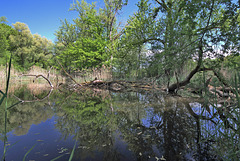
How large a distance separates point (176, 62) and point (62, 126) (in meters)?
4.30

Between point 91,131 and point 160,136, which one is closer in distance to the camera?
point 160,136

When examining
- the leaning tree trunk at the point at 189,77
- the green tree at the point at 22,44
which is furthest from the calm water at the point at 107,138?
the green tree at the point at 22,44

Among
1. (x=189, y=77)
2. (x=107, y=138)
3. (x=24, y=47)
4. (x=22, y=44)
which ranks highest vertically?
(x=22, y=44)

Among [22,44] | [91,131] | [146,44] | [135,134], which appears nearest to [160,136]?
[135,134]

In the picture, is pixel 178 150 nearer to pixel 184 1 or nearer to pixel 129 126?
pixel 129 126

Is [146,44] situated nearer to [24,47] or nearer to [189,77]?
[189,77]

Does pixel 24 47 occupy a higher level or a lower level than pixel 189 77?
higher

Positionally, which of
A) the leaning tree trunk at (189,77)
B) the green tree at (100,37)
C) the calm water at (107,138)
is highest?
the green tree at (100,37)

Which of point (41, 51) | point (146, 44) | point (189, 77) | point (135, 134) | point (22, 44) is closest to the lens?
point (135, 134)

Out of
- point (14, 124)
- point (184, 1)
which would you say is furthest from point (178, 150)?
point (184, 1)

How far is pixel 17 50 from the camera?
35812 millimetres

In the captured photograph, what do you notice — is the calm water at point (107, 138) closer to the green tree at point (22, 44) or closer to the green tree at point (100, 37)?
the green tree at point (100, 37)

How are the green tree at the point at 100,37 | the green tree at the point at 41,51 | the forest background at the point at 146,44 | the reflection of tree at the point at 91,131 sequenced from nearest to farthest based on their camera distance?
the reflection of tree at the point at 91,131
the forest background at the point at 146,44
the green tree at the point at 100,37
the green tree at the point at 41,51

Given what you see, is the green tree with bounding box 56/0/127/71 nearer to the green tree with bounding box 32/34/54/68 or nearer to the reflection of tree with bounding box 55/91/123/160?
the reflection of tree with bounding box 55/91/123/160
